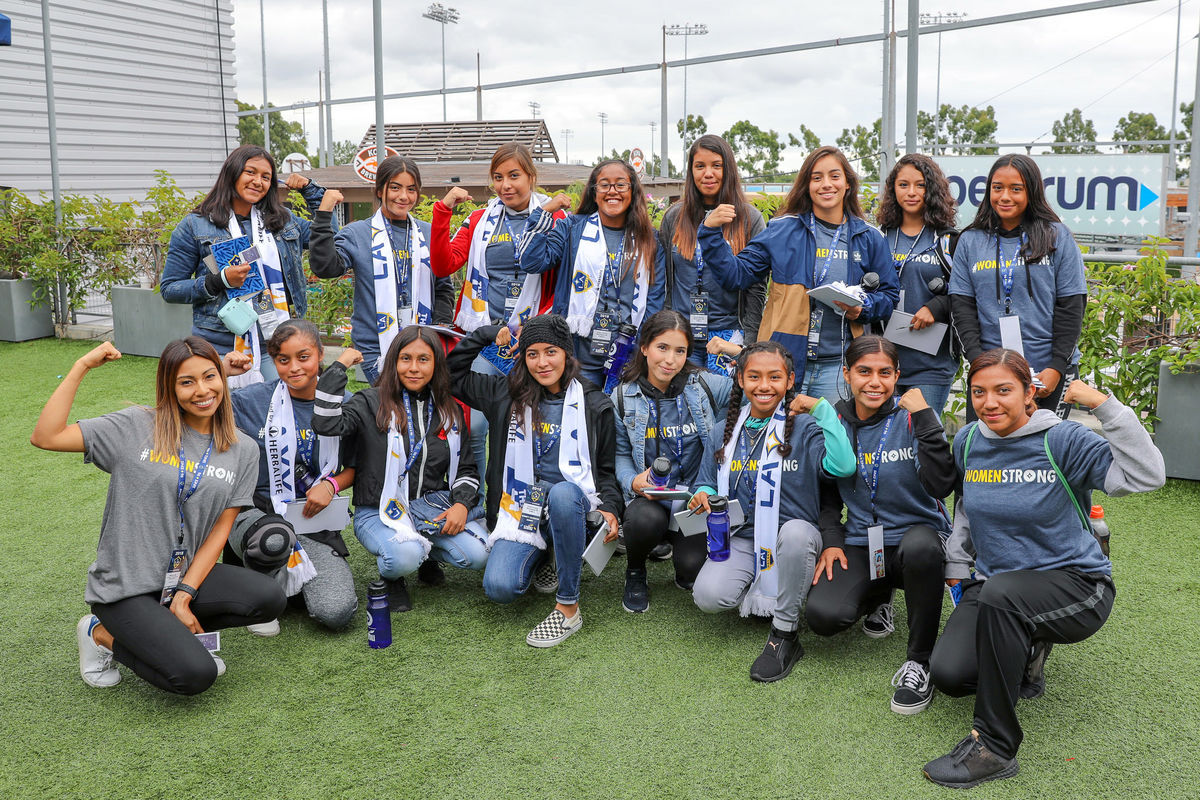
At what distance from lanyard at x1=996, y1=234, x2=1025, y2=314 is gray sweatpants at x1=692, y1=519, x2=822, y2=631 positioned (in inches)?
45.7

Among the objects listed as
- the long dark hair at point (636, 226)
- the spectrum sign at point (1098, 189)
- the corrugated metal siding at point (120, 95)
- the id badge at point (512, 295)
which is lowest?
the id badge at point (512, 295)

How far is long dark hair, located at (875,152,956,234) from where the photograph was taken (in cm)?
391

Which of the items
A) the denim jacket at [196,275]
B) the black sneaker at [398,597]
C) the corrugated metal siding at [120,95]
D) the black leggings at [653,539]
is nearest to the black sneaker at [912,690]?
the black leggings at [653,539]

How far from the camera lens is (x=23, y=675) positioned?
326 centimetres

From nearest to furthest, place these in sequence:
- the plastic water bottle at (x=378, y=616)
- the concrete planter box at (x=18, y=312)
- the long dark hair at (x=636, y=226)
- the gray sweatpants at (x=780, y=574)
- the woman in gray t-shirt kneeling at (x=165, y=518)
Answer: the woman in gray t-shirt kneeling at (x=165, y=518) < the gray sweatpants at (x=780, y=574) < the plastic water bottle at (x=378, y=616) < the long dark hair at (x=636, y=226) < the concrete planter box at (x=18, y=312)

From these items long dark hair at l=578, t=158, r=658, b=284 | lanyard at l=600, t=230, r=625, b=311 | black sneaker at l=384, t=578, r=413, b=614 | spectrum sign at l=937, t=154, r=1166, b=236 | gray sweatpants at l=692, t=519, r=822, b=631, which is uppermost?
spectrum sign at l=937, t=154, r=1166, b=236

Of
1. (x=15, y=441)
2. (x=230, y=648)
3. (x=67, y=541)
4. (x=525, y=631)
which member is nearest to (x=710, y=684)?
(x=525, y=631)

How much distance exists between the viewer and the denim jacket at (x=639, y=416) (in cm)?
384

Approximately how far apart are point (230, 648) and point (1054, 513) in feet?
9.46

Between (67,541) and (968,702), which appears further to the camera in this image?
(67,541)

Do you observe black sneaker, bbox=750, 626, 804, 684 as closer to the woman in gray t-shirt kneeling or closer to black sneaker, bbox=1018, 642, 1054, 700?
black sneaker, bbox=1018, 642, 1054, 700

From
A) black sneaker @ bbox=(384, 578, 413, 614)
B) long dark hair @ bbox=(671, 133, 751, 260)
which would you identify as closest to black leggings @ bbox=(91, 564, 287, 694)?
black sneaker @ bbox=(384, 578, 413, 614)

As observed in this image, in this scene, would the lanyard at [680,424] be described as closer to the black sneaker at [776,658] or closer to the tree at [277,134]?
the black sneaker at [776,658]

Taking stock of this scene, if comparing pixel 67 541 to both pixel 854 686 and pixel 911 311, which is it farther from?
pixel 911 311
